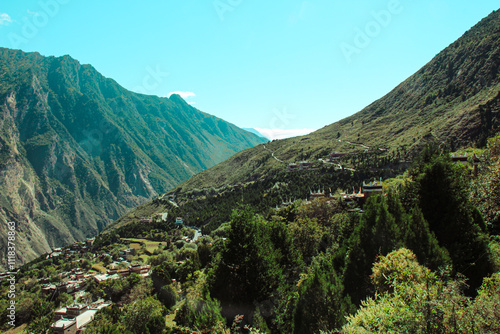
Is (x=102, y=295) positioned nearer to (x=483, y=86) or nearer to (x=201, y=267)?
(x=201, y=267)

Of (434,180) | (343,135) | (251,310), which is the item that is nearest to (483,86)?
(343,135)

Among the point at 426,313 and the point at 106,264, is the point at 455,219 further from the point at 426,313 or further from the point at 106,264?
the point at 106,264

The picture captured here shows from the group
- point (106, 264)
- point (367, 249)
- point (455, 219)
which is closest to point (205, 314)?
point (367, 249)

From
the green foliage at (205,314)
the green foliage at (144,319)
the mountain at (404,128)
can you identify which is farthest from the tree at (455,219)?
the mountain at (404,128)

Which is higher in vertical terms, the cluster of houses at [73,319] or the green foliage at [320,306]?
the cluster of houses at [73,319]

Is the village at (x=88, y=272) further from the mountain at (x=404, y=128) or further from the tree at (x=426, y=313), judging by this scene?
the tree at (x=426, y=313)

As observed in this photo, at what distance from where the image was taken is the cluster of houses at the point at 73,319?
3616 cm

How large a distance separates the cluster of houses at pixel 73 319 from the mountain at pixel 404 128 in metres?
45.5

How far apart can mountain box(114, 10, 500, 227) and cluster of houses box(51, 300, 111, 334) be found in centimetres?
4552

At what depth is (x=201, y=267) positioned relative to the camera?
42188 mm

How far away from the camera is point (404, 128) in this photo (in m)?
114

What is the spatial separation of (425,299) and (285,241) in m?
20.5

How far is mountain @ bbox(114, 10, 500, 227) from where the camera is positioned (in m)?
83.6

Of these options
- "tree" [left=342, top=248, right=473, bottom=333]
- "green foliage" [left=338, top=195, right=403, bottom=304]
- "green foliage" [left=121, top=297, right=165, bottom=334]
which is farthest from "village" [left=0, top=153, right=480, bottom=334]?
"tree" [left=342, top=248, right=473, bottom=333]
